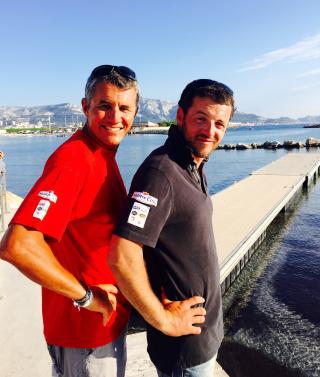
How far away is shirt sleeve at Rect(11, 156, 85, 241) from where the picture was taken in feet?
5.81

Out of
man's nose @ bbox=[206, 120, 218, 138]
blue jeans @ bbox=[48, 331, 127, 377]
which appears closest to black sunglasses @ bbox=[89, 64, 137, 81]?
man's nose @ bbox=[206, 120, 218, 138]

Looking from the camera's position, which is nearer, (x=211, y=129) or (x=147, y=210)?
(x=147, y=210)

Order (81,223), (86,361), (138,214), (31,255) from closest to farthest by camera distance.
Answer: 1. (31,255)
2. (138,214)
3. (81,223)
4. (86,361)

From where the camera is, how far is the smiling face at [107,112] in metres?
2.22

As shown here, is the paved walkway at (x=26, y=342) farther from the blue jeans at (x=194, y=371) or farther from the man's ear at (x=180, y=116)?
the man's ear at (x=180, y=116)

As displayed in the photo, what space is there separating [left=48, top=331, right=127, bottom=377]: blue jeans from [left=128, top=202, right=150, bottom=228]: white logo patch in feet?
3.03

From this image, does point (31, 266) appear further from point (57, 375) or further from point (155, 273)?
point (57, 375)

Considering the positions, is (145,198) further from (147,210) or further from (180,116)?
(180,116)

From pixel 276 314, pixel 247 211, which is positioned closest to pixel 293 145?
pixel 247 211

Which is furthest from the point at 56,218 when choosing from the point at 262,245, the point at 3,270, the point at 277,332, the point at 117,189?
the point at 262,245

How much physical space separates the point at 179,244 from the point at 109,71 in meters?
1.21

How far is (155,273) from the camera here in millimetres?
2229

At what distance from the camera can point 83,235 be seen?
2070mm

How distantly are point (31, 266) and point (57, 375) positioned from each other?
3.44 feet
